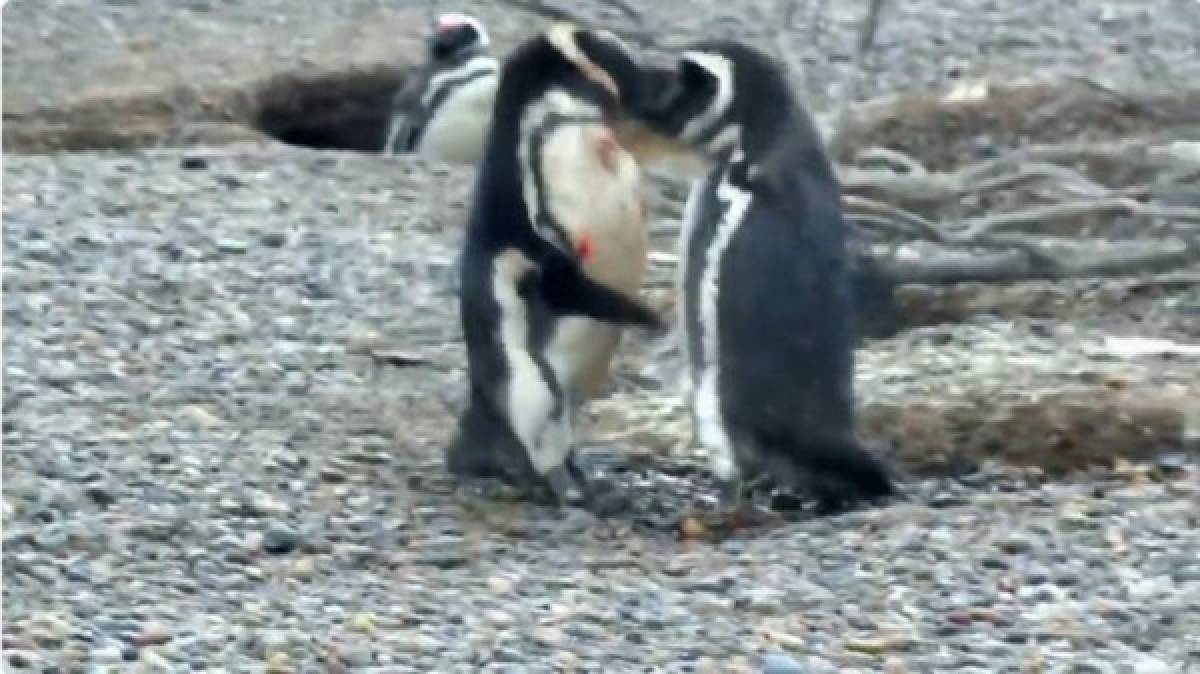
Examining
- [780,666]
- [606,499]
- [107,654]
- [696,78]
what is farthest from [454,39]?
[780,666]

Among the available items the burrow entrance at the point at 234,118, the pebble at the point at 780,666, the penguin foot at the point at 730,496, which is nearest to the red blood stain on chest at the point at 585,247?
the penguin foot at the point at 730,496

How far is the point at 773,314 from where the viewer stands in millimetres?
3740

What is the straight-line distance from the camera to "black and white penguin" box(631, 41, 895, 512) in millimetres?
3730

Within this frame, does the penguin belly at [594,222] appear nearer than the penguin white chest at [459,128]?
Yes

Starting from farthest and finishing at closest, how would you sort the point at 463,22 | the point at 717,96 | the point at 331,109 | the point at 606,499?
the point at 331,109 < the point at 463,22 < the point at 717,96 < the point at 606,499

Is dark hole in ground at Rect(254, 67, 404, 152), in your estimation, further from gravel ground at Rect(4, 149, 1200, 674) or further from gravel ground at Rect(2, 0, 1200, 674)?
gravel ground at Rect(4, 149, 1200, 674)

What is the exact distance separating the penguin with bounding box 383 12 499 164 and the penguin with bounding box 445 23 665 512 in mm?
2832

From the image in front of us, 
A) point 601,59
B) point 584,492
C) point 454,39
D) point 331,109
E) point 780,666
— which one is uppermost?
point 601,59

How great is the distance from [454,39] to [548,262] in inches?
135

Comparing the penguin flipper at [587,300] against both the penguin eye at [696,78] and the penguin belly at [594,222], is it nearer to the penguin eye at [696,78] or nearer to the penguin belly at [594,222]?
the penguin belly at [594,222]

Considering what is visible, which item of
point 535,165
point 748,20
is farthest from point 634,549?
point 748,20

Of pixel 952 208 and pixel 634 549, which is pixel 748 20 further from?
pixel 634 549

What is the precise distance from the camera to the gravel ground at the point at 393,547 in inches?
118

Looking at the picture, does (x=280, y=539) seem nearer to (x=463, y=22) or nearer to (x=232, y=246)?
(x=232, y=246)
